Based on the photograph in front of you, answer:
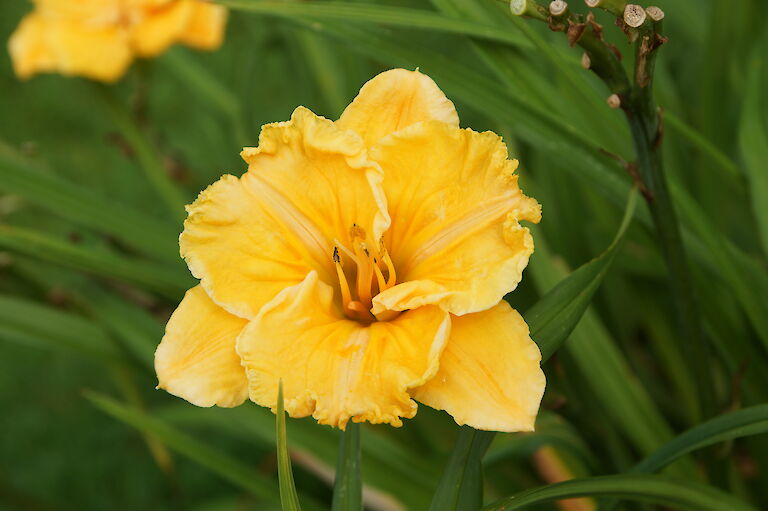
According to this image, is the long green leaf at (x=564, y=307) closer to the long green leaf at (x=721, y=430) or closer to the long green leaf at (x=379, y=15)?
the long green leaf at (x=721, y=430)

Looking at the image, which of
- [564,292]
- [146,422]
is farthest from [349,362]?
[146,422]

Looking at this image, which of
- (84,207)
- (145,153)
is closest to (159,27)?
→ (145,153)

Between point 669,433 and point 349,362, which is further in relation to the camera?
point 669,433

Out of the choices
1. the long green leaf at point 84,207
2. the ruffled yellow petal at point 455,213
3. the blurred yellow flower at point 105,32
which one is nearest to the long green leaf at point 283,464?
the ruffled yellow petal at point 455,213

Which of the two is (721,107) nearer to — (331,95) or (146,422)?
(331,95)

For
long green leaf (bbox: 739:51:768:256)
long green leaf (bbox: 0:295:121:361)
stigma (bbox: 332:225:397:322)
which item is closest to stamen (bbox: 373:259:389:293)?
stigma (bbox: 332:225:397:322)
